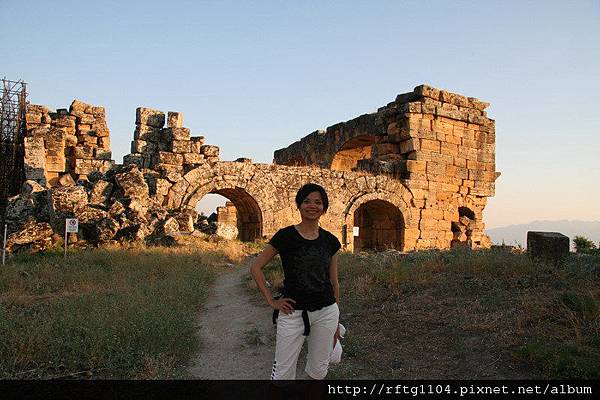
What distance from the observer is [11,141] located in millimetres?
18516

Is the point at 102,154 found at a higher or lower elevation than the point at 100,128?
lower

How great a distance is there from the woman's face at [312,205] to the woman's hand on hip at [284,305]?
0.60 meters

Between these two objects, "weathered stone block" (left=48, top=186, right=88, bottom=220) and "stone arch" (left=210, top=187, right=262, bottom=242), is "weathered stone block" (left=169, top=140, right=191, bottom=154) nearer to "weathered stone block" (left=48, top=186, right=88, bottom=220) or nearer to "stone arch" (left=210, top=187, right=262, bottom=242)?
"stone arch" (left=210, top=187, right=262, bottom=242)

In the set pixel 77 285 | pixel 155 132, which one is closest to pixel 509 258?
pixel 77 285

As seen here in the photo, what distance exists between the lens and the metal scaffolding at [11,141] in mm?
17328

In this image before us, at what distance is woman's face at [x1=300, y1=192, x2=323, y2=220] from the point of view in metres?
2.88

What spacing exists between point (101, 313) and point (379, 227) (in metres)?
13.0

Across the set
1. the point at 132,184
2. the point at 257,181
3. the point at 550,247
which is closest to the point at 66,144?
the point at 132,184

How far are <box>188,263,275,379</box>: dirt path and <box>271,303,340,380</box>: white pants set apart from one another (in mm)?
1539

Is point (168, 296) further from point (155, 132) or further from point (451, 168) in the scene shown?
point (451, 168)

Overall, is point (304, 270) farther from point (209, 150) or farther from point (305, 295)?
point (209, 150)

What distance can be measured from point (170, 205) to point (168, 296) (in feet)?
21.4

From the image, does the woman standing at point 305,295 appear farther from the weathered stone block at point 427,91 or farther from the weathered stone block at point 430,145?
the weathered stone block at point 427,91

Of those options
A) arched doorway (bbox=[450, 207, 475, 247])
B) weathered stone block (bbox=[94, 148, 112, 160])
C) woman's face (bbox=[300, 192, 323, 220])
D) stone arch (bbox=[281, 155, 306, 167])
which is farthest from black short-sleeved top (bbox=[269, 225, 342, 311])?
stone arch (bbox=[281, 155, 306, 167])
